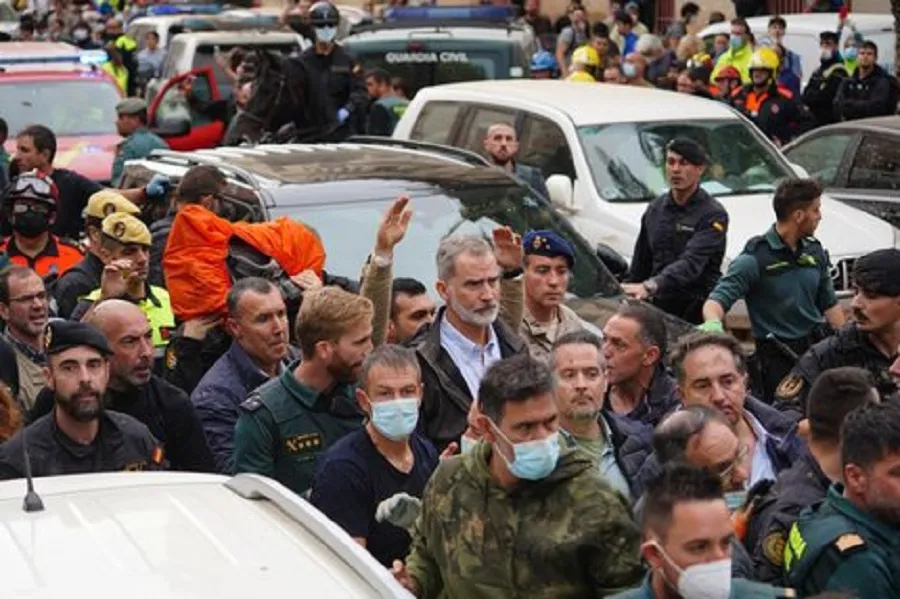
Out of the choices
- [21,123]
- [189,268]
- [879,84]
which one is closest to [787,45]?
[879,84]

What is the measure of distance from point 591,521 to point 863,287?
3.64 m

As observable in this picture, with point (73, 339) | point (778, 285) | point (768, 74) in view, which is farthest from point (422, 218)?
point (768, 74)

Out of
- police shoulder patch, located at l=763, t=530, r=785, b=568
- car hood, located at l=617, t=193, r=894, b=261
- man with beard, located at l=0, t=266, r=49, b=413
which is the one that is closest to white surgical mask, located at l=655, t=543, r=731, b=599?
police shoulder patch, located at l=763, t=530, r=785, b=568

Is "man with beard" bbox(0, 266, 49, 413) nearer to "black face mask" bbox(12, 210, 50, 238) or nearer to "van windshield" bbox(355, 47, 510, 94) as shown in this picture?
"black face mask" bbox(12, 210, 50, 238)

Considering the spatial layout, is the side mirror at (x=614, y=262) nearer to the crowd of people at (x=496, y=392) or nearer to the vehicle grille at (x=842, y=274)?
the crowd of people at (x=496, y=392)

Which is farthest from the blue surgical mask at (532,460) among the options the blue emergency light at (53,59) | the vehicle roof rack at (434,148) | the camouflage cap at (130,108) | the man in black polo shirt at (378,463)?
the blue emergency light at (53,59)

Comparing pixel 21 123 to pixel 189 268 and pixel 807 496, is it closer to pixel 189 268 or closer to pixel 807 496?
pixel 189 268

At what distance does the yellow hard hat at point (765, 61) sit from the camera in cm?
1994

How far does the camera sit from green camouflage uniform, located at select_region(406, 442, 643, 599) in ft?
17.1

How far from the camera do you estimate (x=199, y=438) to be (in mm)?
7484

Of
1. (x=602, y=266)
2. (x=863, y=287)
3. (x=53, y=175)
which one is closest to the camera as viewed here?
(x=863, y=287)

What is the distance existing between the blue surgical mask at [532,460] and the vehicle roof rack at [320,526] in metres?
0.78

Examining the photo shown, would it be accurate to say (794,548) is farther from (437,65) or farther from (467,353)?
(437,65)

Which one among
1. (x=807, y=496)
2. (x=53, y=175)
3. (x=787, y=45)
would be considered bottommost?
(x=787, y=45)
